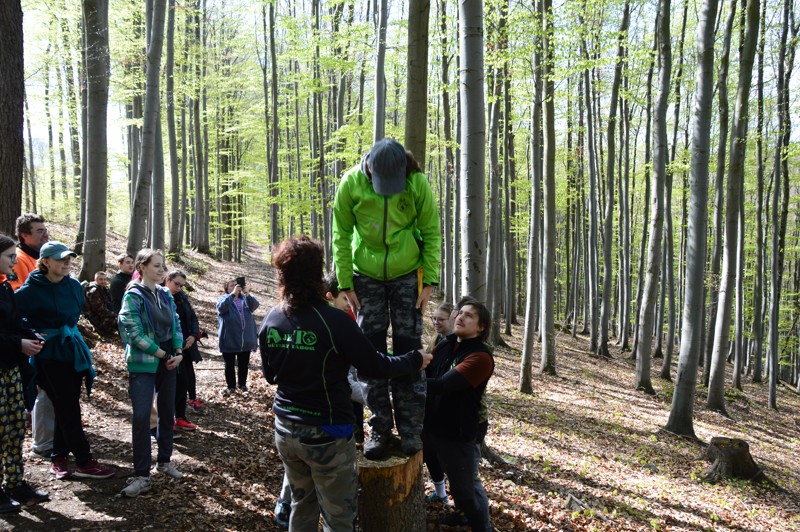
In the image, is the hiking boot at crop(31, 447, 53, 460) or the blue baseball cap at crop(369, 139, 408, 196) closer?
the blue baseball cap at crop(369, 139, 408, 196)

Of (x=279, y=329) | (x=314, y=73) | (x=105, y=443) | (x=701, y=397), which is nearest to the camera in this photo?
(x=279, y=329)

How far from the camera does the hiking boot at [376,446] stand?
3.52 m

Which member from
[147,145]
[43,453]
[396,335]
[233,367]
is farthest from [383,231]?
[147,145]

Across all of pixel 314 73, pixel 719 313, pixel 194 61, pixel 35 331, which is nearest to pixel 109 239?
pixel 194 61

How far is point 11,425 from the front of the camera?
3.82 m

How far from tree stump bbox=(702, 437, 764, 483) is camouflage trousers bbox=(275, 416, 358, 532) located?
25.0ft

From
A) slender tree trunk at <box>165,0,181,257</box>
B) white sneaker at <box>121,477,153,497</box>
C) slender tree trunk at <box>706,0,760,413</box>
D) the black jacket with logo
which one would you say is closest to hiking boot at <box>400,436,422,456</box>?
the black jacket with logo

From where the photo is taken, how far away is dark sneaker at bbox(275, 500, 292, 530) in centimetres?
398

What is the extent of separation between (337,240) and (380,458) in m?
1.57

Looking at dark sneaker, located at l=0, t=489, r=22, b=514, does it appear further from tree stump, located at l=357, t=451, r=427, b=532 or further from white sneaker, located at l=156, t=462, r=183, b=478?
tree stump, located at l=357, t=451, r=427, b=532

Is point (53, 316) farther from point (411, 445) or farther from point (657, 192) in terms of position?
point (657, 192)

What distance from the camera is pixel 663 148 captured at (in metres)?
12.3

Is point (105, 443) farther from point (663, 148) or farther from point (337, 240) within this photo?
point (663, 148)

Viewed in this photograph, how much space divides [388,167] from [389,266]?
26.3 inches
